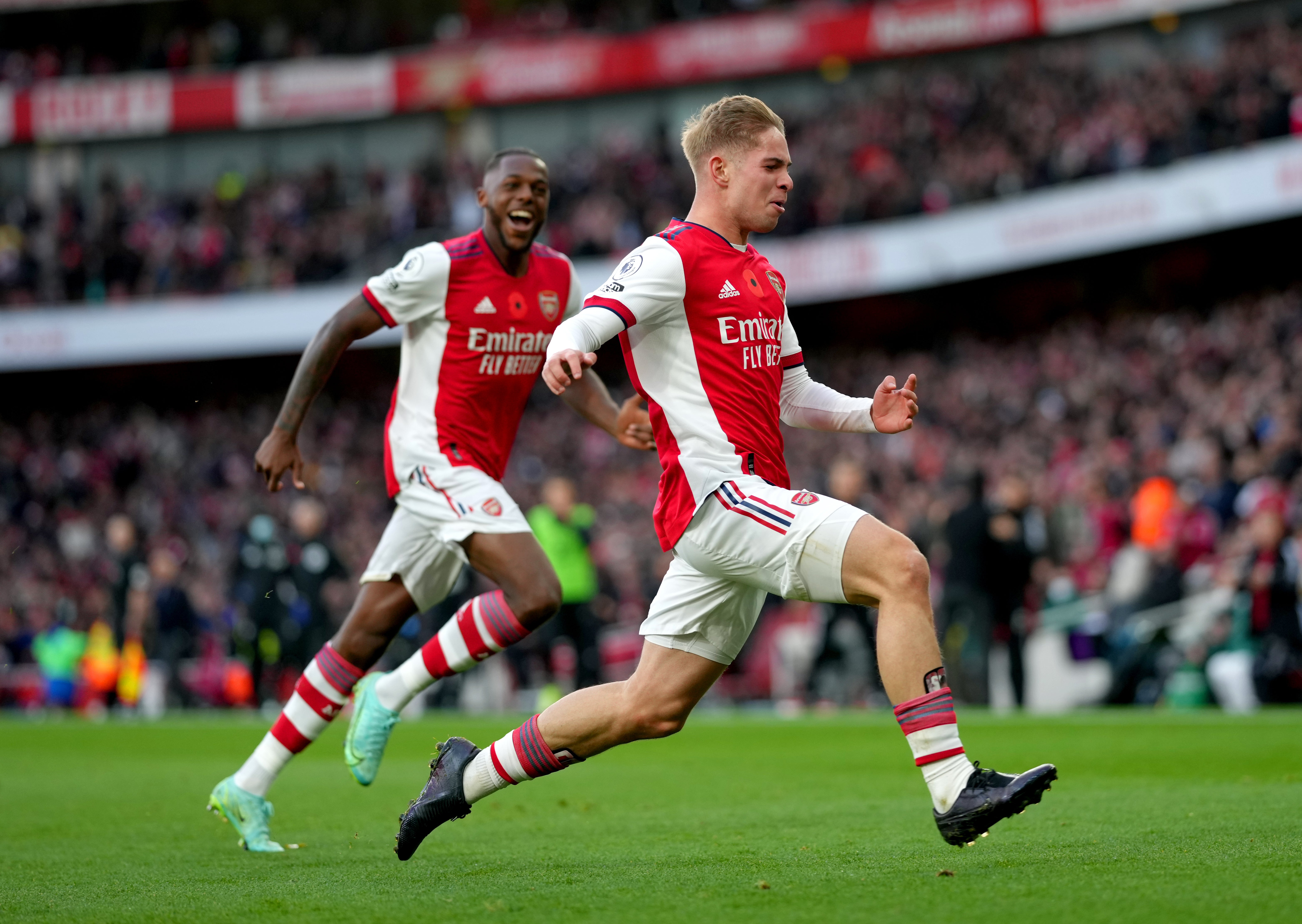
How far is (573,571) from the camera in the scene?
14.3 meters

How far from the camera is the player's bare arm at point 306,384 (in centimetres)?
557

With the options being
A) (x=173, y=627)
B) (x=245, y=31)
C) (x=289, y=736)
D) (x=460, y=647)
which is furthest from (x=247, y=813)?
(x=245, y=31)

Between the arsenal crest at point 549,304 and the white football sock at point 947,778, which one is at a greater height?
the arsenal crest at point 549,304

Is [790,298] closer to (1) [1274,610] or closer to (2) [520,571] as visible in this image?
(1) [1274,610]

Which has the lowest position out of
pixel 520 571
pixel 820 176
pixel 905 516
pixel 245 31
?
pixel 905 516

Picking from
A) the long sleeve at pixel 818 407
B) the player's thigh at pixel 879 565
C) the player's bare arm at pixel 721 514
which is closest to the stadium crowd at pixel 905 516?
the long sleeve at pixel 818 407

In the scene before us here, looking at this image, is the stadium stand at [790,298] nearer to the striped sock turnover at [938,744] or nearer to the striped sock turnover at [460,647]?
the striped sock turnover at [460,647]

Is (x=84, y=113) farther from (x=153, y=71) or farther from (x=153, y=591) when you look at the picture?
(x=153, y=591)

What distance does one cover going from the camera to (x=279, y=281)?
31500 mm

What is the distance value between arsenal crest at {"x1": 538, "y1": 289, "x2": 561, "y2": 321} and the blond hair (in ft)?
5.68

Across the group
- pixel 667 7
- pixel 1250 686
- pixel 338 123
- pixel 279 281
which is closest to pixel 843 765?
pixel 1250 686

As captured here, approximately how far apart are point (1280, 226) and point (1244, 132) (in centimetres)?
328

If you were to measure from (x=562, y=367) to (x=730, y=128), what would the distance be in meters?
1.02

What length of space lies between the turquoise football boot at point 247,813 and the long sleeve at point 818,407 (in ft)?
8.05
